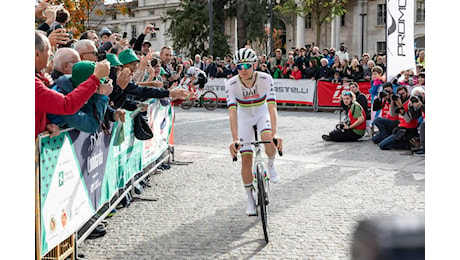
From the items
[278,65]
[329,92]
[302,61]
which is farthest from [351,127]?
[278,65]

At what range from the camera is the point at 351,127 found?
1380 cm

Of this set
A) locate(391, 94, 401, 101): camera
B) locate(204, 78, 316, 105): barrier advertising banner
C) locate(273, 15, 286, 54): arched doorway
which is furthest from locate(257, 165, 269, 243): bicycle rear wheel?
locate(273, 15, 286, 54): arched doorway

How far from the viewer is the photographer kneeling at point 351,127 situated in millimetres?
13711

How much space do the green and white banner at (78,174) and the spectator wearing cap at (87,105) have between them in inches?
4.9

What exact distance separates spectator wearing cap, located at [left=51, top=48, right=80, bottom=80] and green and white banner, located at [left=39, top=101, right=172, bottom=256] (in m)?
0.65

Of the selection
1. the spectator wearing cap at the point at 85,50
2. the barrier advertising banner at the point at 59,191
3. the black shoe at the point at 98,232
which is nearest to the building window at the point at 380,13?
the spectator wearing cap at the point at 85,50

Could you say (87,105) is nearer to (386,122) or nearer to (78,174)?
(78,174)

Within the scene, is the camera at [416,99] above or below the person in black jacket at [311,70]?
below

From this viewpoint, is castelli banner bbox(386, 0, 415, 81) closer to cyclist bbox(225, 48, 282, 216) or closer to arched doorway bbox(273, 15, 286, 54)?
cyclist bbox(225, 48, 282, 216)

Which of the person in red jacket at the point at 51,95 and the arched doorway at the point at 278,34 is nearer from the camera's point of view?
the person in red jacket at the point at 51,95

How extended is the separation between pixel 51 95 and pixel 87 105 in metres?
0.84

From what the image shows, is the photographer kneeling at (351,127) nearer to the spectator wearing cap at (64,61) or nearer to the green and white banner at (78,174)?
the green and white banner at (78,174)

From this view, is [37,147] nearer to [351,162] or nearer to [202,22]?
[351,162]

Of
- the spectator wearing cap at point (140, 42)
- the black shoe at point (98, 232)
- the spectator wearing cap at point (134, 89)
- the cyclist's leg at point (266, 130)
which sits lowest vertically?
the black shoe at point (98, 232)
